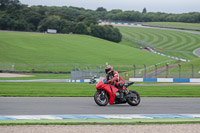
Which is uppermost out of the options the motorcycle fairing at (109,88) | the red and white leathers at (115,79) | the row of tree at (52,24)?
the row of tree at (52,24)

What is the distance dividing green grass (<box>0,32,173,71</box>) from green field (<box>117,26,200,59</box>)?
13.5 meters

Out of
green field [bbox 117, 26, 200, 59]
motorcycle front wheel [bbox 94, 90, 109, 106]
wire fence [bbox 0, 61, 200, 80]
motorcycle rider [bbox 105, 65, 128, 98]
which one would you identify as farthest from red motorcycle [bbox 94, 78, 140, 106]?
green field [bbox 117, 26, 200, 59]

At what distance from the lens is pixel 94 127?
10.4 metres

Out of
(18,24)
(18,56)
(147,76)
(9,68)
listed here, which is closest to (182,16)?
(18,24)

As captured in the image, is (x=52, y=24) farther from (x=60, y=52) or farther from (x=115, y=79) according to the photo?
(x=115, y=79)

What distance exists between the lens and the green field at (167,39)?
111250 mm

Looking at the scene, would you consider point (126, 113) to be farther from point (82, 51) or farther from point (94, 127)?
point (82, 51)

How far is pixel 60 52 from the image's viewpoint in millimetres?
91938

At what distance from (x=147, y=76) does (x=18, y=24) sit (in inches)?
2957

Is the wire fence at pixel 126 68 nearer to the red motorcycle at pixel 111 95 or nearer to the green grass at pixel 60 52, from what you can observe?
the green grass at pixel 60 52

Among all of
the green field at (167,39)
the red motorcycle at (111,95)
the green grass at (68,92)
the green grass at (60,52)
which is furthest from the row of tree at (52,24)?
the red motorcycle at (111,95)

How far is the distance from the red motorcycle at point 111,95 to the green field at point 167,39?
86960 mm

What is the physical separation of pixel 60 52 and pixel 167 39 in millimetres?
49744

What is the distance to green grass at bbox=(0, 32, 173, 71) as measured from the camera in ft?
260
